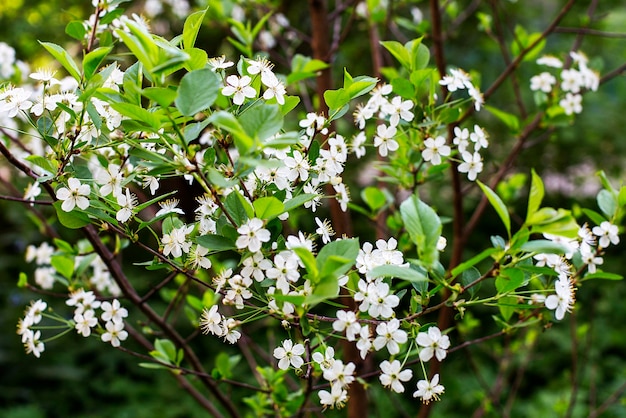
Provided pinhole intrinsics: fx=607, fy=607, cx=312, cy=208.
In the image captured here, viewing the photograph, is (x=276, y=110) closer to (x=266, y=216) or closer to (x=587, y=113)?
(x=266, y=216)

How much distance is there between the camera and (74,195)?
2.07 ft

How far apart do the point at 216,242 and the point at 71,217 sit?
191mm

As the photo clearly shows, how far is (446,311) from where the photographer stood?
49.9 inches

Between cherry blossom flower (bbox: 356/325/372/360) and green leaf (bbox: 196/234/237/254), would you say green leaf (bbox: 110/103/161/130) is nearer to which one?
green leaf (bbox: 196/234/237/254)

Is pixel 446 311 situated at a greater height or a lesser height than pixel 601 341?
greater

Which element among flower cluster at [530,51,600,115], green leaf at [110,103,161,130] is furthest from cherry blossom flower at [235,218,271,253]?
flower cluster at [530,51,600,115]

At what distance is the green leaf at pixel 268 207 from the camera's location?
22.6 inches

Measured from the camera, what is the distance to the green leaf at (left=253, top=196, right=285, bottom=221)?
1.88 ft

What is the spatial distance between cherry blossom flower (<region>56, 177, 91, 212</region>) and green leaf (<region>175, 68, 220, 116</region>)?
0.53 feet

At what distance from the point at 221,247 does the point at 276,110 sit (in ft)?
0.47

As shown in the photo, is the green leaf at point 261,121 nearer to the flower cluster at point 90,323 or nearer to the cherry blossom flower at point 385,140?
the cherry blossom flower at point 385,140

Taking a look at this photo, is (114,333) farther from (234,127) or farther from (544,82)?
(544,82)

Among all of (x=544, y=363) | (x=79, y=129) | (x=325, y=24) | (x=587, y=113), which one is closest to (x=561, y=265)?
(x=79, y=129)

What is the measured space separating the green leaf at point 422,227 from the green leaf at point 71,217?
0.34m
